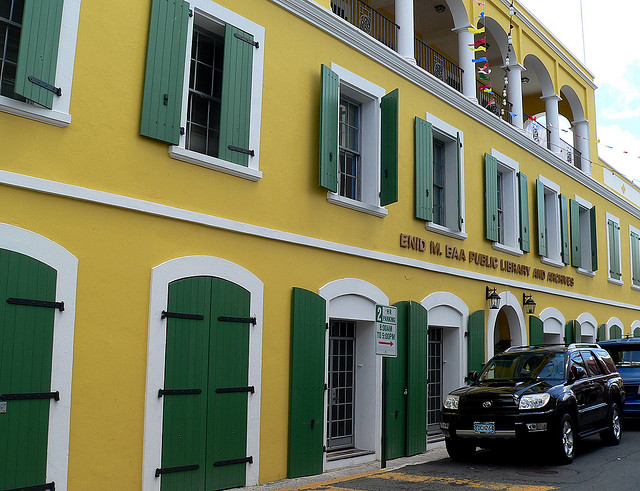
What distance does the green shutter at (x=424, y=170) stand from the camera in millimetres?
12594

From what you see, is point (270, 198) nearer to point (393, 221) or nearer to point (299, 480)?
point (393, 221)

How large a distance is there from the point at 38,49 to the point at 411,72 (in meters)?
7.45

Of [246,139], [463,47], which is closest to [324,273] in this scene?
[246,139]

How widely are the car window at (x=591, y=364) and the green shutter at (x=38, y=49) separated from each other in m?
9.21

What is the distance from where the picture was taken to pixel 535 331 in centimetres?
1653

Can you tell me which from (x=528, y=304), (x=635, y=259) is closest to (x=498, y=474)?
(x=528, y=304)

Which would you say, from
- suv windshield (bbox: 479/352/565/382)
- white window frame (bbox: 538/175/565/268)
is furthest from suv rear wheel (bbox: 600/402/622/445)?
white window frame (bbox: 538/175/565/268)

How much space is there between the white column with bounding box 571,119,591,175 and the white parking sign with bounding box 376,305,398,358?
44.3 ft

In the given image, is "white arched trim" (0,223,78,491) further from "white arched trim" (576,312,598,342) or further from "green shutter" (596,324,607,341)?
"green shutter" (596,324,607,341)

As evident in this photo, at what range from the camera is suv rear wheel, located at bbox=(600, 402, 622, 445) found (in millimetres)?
11828

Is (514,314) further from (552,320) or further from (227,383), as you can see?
(227,383)

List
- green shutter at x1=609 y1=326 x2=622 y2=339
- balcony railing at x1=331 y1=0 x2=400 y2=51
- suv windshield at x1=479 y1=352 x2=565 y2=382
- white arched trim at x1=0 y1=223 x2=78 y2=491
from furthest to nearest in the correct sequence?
green shutter at x1=609 y1=326 x2=622 y2=339 → balcony railing at x1=331 y1=0 x2=400 y2=51 → suv windshield at x1=479 y1=352 x2=565 y2=382 → white arched trim at x1=0 y1=223 x2=78 y2=491

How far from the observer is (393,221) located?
1199 centimetres

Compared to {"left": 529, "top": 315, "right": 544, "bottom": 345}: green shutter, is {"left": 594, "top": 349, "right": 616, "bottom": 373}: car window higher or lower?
lower
